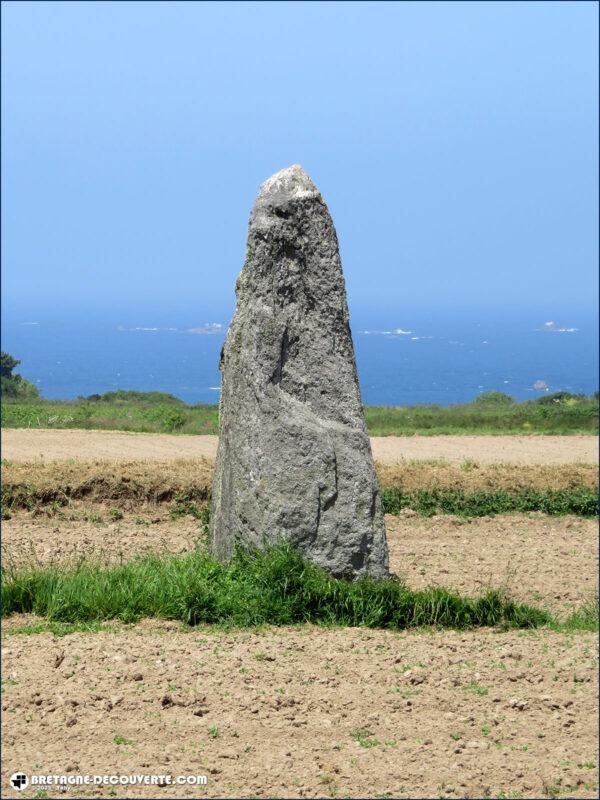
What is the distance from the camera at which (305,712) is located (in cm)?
686

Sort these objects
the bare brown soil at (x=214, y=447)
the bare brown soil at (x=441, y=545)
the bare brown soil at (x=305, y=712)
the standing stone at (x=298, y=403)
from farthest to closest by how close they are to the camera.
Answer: the bare brown soil at (x=214, y=447) < the bare brown soil at (x=441, y=545) < the standing stone at (x=298, y=403) < the bare brown soil at (x=305, y=712)

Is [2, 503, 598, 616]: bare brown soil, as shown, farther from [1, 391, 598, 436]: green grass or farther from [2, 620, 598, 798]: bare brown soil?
[1, 391, 598, 436]: green grass

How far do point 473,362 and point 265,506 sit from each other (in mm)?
36481

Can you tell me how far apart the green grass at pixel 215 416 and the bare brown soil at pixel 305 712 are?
46.9 feet

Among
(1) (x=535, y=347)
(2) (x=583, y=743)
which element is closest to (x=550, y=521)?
(2) (x=583, y=743)

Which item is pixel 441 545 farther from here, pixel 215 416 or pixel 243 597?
pixel 215 416

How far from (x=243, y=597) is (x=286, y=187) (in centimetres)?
337

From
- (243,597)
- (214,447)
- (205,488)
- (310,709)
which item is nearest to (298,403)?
(243,597)

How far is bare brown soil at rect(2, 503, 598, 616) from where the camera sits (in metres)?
10.7

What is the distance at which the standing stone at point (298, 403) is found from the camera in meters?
9.28

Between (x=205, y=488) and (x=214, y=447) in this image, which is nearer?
(x=205, y=488)

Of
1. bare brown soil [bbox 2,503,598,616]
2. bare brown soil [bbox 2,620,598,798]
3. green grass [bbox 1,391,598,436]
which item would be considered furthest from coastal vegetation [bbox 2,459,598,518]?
green grass [bbox 1,391,598,436]

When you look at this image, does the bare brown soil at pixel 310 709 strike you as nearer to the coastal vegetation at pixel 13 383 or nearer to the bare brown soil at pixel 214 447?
the bare brown soil at pixel 214 447

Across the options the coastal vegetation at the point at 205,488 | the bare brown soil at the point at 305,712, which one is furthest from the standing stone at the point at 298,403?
the coastal vegetation at the point at 205,488
